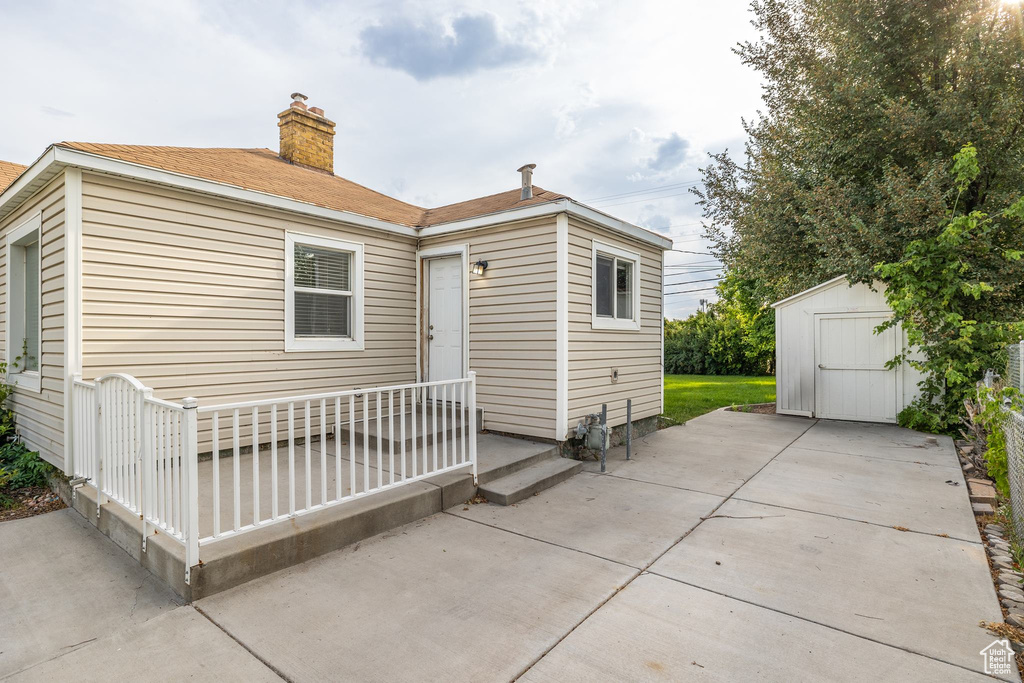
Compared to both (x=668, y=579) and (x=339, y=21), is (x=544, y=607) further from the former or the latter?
(x=339, y=21)

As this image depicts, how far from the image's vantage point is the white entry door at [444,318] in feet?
20.9

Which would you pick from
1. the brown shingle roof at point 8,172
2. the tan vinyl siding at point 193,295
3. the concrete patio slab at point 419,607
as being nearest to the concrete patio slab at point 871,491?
the concrete patio slab at point 419,607

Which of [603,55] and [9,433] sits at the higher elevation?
[603,55]

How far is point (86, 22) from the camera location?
21.3 ft

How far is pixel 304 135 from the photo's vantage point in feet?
25.8

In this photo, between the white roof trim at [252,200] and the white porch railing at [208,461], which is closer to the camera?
the white porch railing at [208,461]

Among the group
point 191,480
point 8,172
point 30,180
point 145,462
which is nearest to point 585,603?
point 191,480

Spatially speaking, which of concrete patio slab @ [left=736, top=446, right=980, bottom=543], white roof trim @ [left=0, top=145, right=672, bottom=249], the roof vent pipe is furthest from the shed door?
the roof vent pipe

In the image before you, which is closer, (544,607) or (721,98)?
(544,607)

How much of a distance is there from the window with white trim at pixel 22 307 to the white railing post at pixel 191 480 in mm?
3773

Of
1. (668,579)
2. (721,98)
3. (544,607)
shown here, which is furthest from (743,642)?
(721,98)

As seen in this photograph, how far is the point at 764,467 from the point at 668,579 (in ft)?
10.2

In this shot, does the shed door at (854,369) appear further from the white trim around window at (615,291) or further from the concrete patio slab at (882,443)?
the white trim around window at (615,291)

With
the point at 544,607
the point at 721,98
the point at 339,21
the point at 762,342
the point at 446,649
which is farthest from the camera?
the point at 762,342
